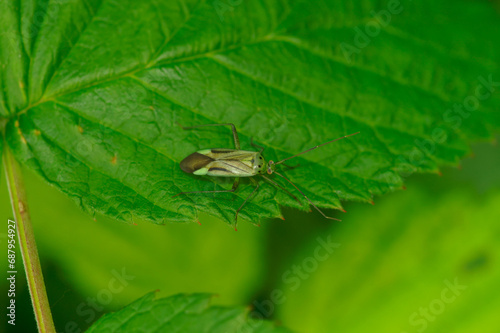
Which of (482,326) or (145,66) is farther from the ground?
(145,66)

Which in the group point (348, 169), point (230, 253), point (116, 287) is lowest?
point (116, 287)

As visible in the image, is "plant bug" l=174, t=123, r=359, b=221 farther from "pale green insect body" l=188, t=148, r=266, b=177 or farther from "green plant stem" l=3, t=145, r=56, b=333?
"green plant stem" l=3, t=145, r=56, b=333

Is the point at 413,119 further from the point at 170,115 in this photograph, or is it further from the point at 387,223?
the point at 170,115

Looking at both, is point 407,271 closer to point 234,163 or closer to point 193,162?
point 234,163

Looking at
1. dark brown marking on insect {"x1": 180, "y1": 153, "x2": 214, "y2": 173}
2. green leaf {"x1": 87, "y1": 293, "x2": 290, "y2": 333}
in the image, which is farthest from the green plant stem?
dark brown marking on insect {"x1": 180, "y1": 153, "x2": 214, "y2": 173}

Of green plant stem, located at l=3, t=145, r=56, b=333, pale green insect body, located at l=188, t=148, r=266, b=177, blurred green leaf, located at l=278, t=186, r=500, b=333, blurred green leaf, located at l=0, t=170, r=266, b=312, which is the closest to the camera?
green plant stem, located at l=3, t=145, r=56, b=333

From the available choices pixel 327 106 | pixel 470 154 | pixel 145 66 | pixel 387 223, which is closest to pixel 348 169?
pixel 327 106

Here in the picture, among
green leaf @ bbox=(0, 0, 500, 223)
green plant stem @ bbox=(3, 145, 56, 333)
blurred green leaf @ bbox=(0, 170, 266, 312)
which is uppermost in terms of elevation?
green leaf @ bbox=(0, 0, 500, 223)

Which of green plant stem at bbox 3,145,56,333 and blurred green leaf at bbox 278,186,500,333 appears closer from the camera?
green plant stem at bbox 3,145,56,333
